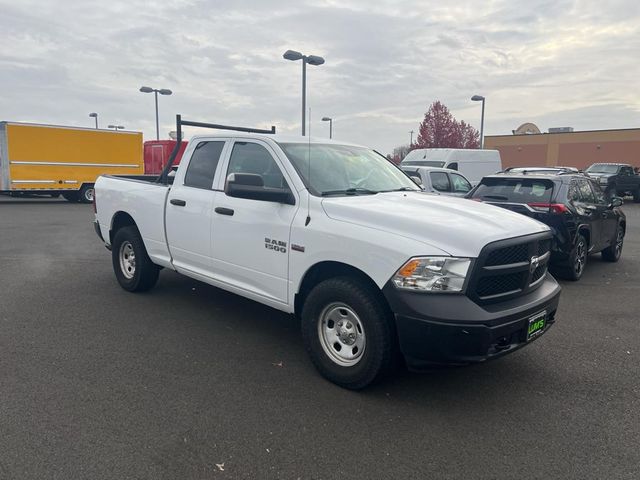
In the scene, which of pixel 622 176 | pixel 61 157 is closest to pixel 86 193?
pixel 61 157

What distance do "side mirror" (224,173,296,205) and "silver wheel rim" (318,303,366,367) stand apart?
3.18ft

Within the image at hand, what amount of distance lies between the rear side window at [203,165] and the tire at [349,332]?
1.92 metres

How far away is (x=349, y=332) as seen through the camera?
3.86m

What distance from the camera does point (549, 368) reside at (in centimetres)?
434

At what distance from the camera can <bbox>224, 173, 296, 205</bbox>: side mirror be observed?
4094 millimetres

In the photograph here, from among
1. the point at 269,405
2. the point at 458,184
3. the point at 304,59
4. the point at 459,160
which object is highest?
the point at 304,59

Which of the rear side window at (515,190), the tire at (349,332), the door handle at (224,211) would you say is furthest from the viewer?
the rear side window at (515,190)

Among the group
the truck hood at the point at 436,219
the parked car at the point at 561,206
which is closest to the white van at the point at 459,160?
the parked car at the point at 561,206

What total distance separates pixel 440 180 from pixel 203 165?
7.82m

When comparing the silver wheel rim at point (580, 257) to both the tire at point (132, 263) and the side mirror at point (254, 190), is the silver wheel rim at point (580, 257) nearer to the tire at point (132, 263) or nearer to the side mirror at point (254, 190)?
the side mirror at point (254, 190)

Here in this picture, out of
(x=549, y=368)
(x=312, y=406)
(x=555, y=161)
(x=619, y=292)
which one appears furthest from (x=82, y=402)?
(x=555, y=161)

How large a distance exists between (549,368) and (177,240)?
3.80 m

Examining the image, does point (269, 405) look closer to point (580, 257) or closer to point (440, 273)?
point (440, 273)

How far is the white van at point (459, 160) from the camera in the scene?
18.4 meters
